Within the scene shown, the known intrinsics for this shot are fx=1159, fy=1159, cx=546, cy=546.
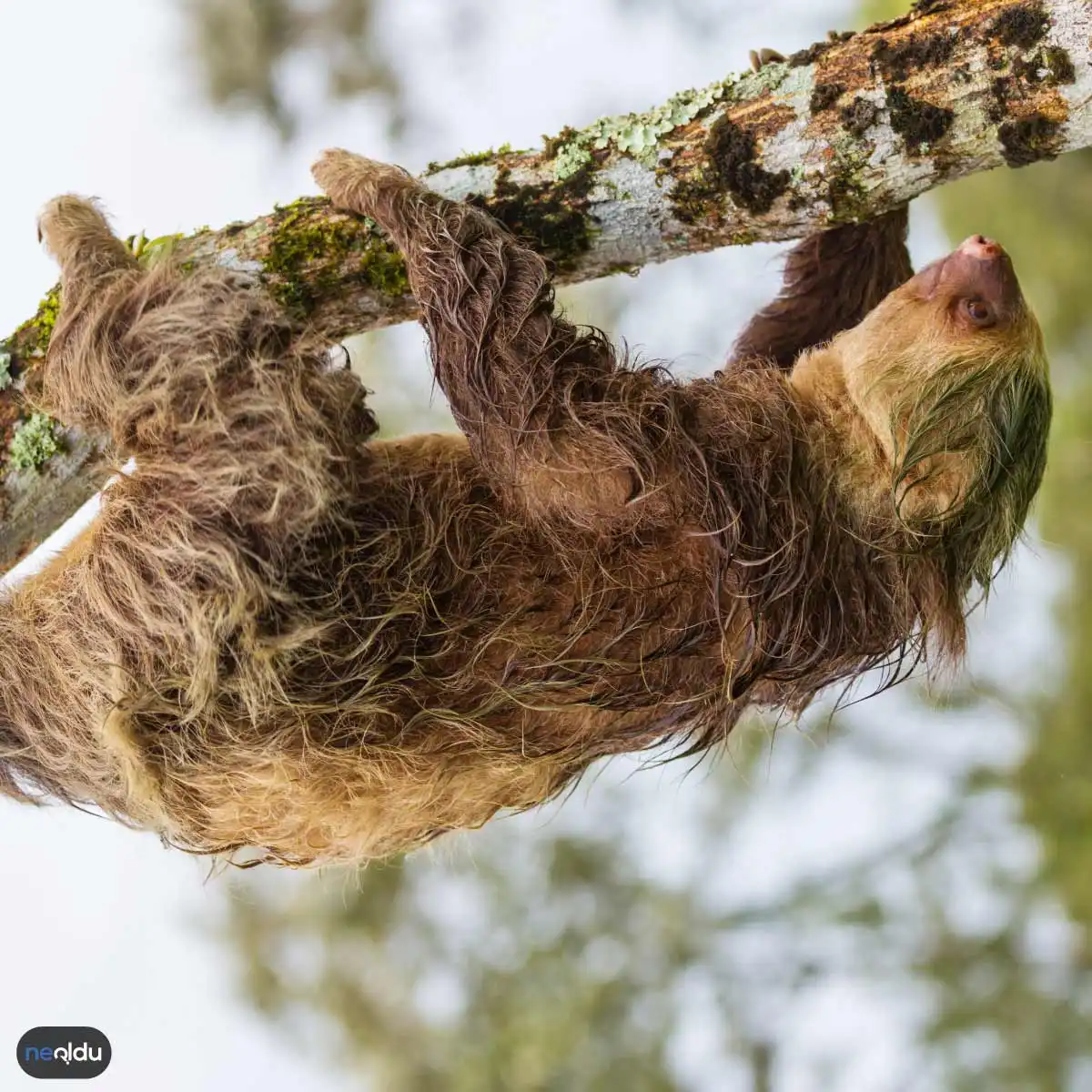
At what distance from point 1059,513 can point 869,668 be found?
15.7 feet

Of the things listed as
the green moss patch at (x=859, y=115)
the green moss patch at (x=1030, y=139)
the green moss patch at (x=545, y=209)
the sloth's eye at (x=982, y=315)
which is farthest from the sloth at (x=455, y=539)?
the green moss patch at (x=859, y=115)

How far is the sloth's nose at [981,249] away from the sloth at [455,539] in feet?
0.04

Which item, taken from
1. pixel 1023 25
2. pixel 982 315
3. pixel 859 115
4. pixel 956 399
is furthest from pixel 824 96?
pixel 956 399

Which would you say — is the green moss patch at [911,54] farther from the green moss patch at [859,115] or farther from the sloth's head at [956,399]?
the sloth's head at [956,399]

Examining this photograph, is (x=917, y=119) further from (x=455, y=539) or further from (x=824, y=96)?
(x=455, y=539)

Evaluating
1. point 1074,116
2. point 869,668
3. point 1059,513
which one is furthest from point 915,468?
point 1059,513

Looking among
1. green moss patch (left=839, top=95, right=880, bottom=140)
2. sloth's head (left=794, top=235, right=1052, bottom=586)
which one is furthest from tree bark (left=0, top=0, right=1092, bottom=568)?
sloth's head (left=794, top=235, right=1052, bottom=586)

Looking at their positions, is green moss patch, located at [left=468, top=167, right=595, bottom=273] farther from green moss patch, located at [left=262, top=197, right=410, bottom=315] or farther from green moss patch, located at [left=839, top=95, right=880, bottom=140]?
green moss patch, located at [left=839, top=95, right=880, bottom=140]

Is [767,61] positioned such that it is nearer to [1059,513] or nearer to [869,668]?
[869,668]

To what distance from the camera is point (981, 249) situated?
11.4 feet

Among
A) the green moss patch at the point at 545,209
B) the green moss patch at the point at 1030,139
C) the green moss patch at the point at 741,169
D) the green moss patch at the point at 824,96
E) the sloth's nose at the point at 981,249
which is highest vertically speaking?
the green moss patch at the point at 824,96

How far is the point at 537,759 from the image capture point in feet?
11.5

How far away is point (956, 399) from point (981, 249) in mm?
467

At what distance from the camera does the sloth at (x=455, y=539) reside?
3215 millimetres
